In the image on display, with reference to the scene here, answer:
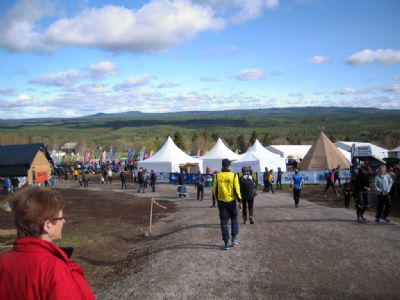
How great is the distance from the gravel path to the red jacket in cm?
416

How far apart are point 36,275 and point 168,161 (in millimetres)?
33797

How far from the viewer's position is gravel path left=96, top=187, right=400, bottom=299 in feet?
19.9

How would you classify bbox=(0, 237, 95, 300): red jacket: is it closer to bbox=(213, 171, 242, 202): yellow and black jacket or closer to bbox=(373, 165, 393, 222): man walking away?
bbox=(213, 171, 242, 202): yellow and black jacket

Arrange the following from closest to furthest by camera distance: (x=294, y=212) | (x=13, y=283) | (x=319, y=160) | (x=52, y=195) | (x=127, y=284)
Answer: (x=13, y=283) → (x=52, y=195) → (x=127, y=284) → (x=294, y=212) → (x=319, y=160)

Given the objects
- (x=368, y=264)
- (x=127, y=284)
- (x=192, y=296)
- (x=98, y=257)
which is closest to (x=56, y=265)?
(x=192, y=296)

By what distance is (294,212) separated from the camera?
14.2 m

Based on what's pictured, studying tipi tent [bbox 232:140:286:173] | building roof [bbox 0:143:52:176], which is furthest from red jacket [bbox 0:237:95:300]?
tipi tent [bbox 232:140:286:173]

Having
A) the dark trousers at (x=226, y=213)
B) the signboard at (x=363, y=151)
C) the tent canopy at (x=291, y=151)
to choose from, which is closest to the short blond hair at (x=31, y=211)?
the dark trousers at (x=226, y=213)

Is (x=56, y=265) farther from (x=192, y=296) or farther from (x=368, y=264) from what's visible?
(x=368, y=264)

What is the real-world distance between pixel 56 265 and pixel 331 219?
11.4 meters

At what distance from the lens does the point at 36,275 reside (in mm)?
2082

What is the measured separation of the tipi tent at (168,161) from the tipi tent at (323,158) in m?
11.0

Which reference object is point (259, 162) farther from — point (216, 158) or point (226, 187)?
point (226, 187)

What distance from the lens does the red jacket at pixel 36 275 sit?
2.07 metres
